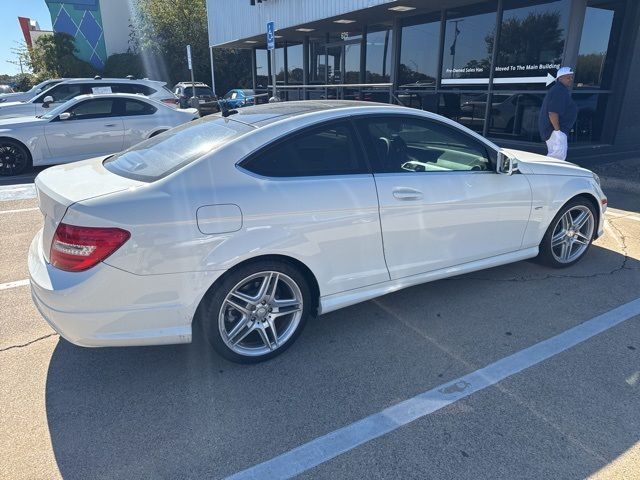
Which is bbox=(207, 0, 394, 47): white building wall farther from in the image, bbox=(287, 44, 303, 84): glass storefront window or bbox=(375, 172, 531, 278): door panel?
bbox=(375, 172, 531, 278): door panel

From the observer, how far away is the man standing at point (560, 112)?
21.9ft

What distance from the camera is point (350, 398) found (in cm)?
273

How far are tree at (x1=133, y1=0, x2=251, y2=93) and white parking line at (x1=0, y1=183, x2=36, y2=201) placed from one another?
3107 cm

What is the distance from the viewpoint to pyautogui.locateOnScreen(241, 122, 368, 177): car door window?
9.66ft

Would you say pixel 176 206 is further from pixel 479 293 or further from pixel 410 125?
pixel 479 293

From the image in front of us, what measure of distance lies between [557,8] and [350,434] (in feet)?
30.5

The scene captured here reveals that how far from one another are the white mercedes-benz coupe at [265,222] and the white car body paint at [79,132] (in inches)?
243

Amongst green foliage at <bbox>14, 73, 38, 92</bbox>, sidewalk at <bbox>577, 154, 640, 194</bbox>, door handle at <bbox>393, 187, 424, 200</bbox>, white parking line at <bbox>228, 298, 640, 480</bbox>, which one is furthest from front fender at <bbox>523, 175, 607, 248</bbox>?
green foliage at <bbox>14, 73, 38, 92</bbox>

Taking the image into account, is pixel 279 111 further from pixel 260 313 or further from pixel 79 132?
pixel 79 132

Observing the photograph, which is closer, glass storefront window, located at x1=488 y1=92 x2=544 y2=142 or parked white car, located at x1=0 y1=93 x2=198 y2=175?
parked white car, located at x1=0 y1=93 x2=198 y2=175

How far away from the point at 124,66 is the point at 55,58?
17.0ft

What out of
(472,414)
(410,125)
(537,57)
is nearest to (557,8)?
(537,57)

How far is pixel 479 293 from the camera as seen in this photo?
4078 mm

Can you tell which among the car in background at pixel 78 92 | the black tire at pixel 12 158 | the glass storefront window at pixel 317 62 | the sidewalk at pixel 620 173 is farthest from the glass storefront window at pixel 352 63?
the black tire at pixel 12 158
